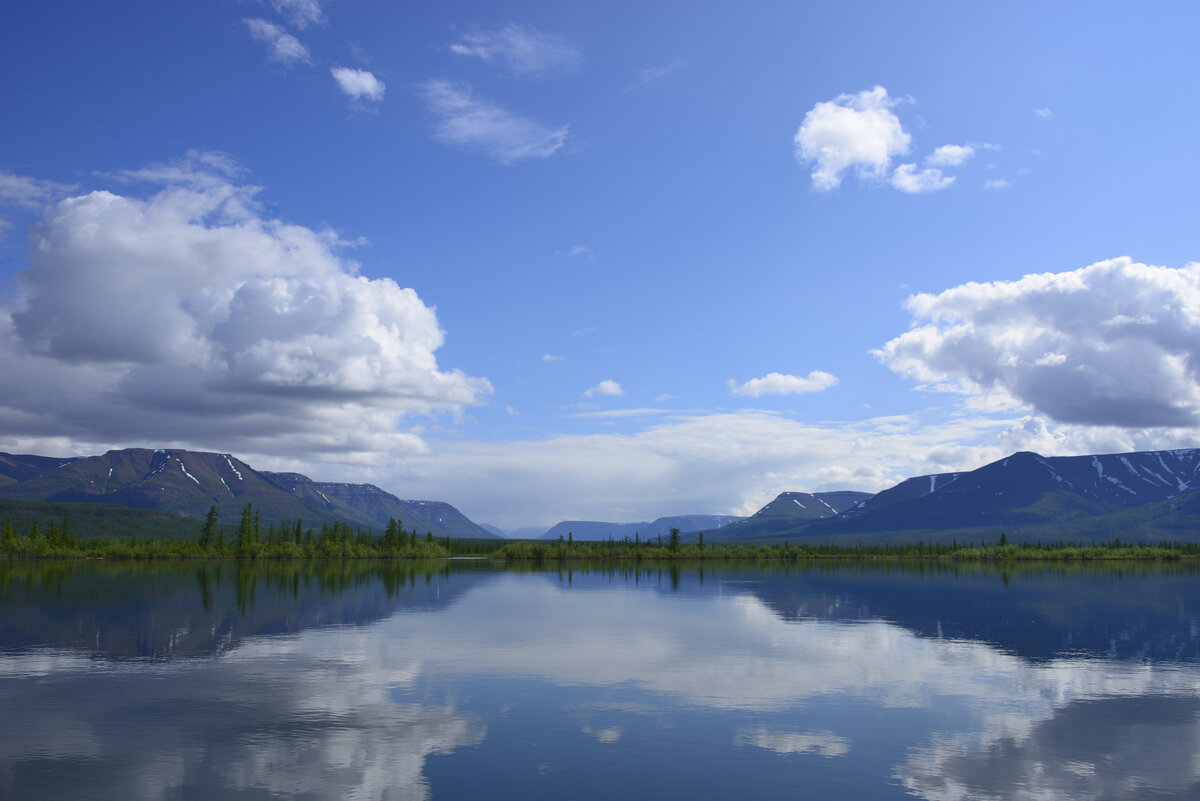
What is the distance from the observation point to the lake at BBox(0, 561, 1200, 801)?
94.1 feet

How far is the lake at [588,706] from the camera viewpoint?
94.1 ft

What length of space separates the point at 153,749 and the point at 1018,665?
53701 millimetres

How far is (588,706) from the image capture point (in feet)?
133

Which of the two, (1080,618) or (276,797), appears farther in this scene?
(1080,618)

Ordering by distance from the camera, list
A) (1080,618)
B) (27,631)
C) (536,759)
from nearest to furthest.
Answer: (536,759) → (27,631) → (1080,618)

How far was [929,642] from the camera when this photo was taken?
224 ft

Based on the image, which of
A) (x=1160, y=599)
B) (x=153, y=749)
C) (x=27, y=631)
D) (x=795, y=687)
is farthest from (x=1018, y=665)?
(x=1160, y=599)

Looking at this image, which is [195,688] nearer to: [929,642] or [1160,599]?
[929,642]

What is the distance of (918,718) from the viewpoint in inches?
1543

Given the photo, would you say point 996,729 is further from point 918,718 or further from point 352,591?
point 352,591

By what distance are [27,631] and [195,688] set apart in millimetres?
36563

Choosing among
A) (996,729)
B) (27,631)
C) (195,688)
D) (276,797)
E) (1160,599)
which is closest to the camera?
(276,797)

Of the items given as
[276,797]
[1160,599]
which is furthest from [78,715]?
[1160,599]

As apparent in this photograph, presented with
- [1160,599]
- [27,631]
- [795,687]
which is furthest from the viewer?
[1160,599]
